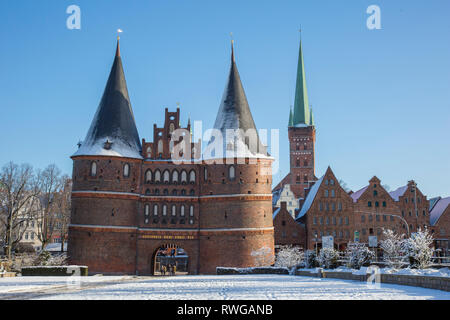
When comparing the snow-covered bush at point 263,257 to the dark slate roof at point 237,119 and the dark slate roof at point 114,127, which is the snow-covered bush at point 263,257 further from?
the dark slate roof at point 114,127

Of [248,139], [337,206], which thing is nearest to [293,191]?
[337,206]

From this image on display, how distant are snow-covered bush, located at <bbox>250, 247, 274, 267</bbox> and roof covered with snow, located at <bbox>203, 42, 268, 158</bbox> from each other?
897 centimetres

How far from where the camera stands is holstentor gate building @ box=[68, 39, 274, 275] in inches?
1783

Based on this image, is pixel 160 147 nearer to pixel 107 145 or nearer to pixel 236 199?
pixel 107 145

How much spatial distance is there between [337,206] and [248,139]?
59.3ft

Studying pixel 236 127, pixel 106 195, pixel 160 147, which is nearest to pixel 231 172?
pixel 236 127

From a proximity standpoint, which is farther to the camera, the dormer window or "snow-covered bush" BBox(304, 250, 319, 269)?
the dormer window

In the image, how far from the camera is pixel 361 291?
18141mm

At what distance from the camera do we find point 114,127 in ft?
157

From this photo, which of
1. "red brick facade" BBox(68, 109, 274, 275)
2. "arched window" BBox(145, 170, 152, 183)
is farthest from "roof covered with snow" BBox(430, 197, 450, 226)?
"arched window" BBox(145, 170, 152, 183)

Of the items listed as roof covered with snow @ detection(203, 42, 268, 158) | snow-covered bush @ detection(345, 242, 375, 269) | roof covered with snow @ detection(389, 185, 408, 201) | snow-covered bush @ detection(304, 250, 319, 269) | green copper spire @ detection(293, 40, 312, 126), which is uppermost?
green copper spire @ detection(293, 40, 312, 126)

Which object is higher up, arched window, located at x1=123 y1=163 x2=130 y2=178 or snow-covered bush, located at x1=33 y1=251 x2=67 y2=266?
arched window, located at x1=123 y1=163 x2=130 y2=178

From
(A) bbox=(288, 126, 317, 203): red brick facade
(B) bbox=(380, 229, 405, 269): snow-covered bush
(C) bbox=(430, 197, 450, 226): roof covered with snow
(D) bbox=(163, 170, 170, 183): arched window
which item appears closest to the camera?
(B) bbox=(380, 229, 405, 269): snow-covered bush

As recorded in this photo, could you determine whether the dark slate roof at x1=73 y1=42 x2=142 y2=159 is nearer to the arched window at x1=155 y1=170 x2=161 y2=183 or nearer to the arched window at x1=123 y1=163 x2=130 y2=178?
the arched window at x1=123 y1=163 x2=130 y2=178
